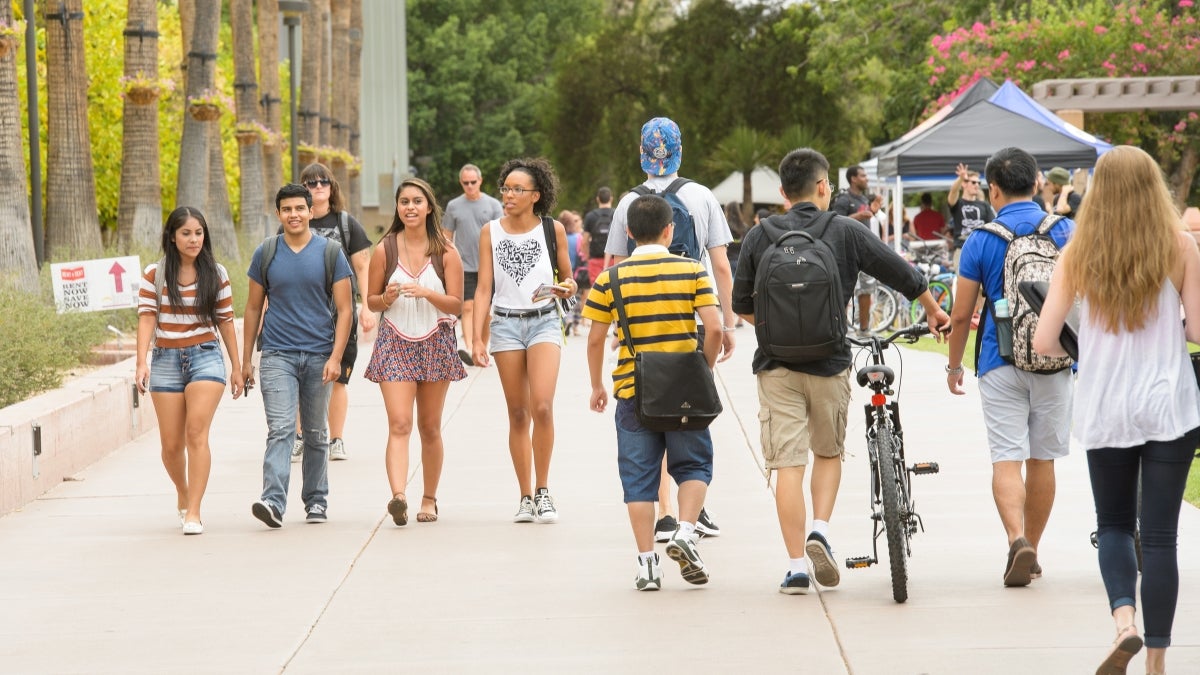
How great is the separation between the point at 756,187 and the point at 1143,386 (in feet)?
Result: 162

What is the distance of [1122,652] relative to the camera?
531 cm

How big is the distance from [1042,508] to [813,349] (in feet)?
3.99

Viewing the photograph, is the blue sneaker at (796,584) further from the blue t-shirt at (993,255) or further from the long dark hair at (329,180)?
the long dark hair at (329,180)

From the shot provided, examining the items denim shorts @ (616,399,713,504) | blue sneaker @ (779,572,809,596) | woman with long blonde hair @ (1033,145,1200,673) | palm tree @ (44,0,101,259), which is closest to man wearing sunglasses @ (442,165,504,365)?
palm tree @ (44,0,101,259)

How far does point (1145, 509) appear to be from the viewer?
5449mm

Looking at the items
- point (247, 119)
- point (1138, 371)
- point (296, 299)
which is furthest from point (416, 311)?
point (247, 119)

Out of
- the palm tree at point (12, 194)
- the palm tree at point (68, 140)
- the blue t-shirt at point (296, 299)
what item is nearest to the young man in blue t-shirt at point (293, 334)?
the blue t-shirt at point (296, 299)

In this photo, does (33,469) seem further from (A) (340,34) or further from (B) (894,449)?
(A) (340,34)

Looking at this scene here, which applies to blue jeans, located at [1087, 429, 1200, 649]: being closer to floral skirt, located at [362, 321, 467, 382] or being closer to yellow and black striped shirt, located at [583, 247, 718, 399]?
yellow and black striped shirt, located at [583, 247, 718, 399]

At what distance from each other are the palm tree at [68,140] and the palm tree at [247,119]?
8546 mm

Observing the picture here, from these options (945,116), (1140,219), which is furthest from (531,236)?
(945,116)

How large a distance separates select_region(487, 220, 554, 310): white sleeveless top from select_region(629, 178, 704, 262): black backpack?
772 mm

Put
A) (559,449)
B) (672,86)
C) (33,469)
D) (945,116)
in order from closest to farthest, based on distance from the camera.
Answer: (33,469)
(559,449)
(945,116)
(672,86)

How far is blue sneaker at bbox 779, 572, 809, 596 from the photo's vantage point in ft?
23.3
